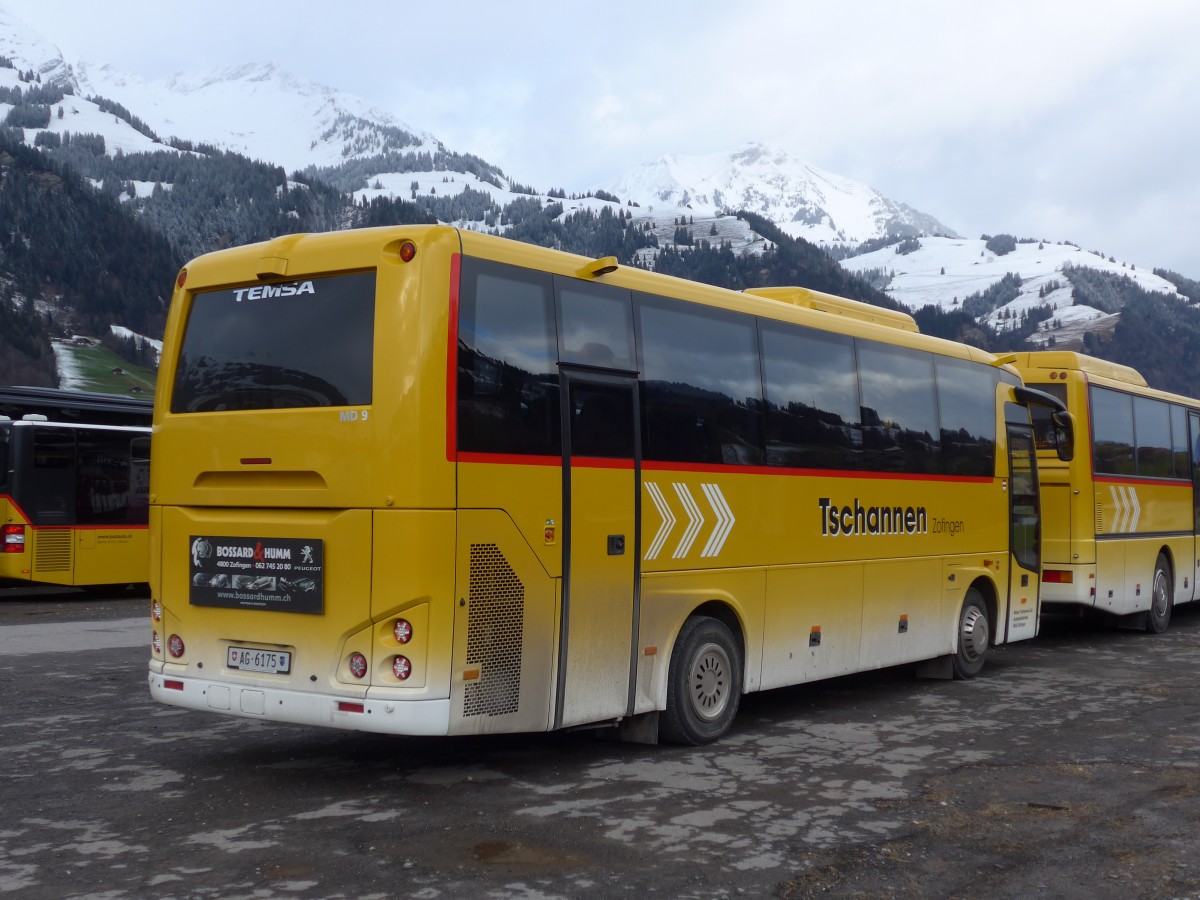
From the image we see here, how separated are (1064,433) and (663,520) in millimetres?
7615

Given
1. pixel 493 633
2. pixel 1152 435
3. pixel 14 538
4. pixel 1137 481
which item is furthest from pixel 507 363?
pixel 14 538

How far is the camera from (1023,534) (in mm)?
13414

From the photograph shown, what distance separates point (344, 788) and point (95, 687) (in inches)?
183

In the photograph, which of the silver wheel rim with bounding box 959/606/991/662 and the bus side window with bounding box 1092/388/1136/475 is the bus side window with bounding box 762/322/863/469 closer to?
the silver wheel rim with bounding box 959/606/991/662

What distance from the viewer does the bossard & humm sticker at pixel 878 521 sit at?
1020 centimetres

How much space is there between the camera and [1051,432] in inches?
578

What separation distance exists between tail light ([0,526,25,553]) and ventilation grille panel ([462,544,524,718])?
15787 millimetres

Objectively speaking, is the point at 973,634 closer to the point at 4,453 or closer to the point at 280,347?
the point at 280,347

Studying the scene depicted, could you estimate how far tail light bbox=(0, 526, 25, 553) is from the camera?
66.9 feet

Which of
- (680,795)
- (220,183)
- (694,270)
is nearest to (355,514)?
(680,795)

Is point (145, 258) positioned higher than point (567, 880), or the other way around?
Result: point (145, 258)

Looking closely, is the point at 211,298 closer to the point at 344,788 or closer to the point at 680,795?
the point at 344,788

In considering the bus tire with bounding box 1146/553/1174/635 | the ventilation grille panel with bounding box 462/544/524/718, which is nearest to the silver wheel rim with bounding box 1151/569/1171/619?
the bus tire with bounding box 1146/553/1174/635

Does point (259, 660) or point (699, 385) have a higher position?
point (699, 385)
